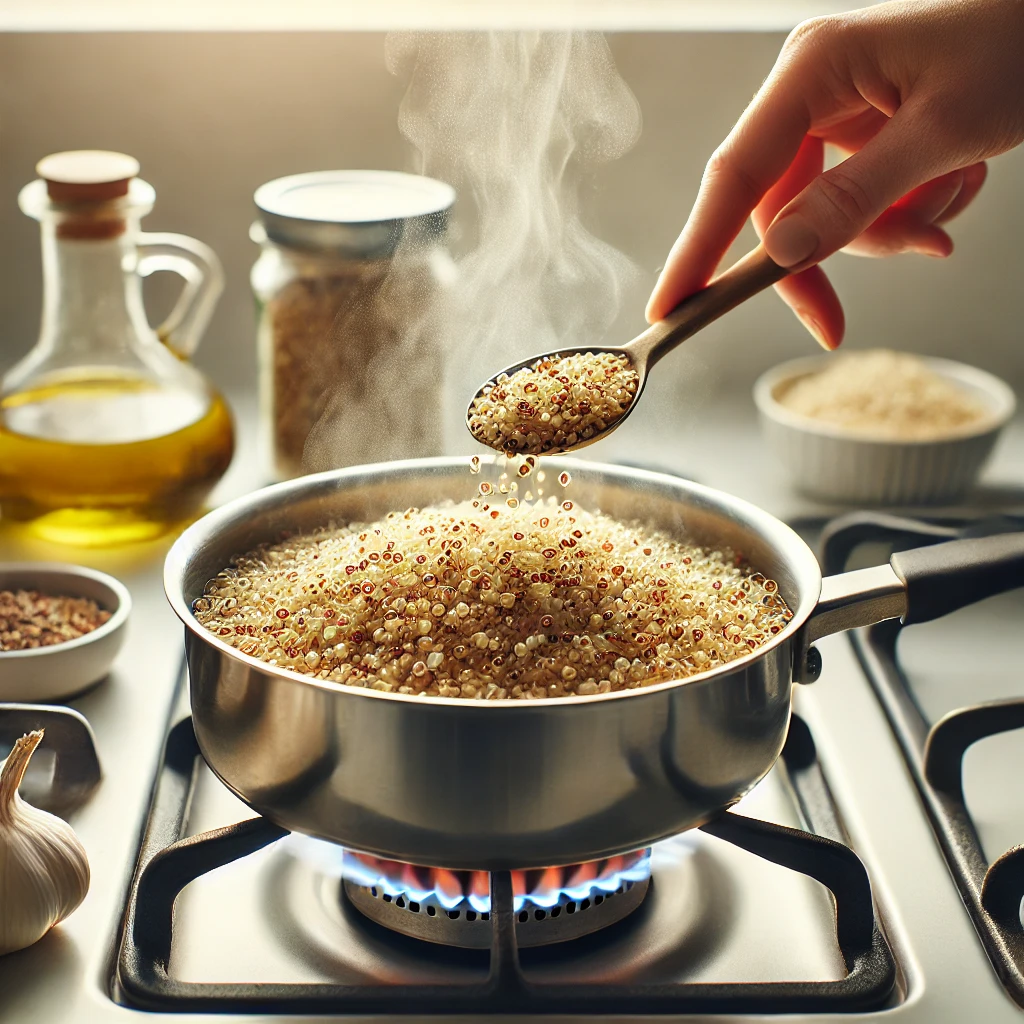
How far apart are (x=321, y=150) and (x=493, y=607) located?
2.85 ft

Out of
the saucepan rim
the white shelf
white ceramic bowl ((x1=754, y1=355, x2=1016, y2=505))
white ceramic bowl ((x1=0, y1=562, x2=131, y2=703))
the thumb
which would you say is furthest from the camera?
the white shelf

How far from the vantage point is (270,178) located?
4.72 ft

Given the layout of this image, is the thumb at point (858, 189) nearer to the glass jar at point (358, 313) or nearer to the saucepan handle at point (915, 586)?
the saucepan handle at point (915, 586)

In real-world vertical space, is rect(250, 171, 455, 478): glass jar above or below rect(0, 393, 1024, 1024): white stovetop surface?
above

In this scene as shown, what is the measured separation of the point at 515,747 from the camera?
23.8 inches

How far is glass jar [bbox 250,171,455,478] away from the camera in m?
1.14

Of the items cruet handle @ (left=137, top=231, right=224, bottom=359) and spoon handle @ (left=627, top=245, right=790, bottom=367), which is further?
cruet handle @ (left=137, top=231, right=224, bottom=359)

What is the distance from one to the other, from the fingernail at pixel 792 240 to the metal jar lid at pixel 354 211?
0.40m

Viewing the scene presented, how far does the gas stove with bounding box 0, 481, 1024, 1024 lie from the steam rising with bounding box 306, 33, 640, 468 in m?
0.42

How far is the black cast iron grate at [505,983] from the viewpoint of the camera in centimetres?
67

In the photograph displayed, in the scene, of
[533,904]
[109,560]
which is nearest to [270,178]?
[109,560]

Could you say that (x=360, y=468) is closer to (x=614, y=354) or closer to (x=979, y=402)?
(x=614, y=354)

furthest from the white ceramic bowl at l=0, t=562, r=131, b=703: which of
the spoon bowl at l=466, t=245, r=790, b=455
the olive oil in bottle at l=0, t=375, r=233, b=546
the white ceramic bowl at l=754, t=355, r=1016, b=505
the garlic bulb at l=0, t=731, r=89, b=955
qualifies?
the white ceramic bowl at l=754, t=355, r=1016, b=505

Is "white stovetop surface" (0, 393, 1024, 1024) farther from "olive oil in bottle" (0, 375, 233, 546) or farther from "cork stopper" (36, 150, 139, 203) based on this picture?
"cork stopper" (36, 150, 139, 203)
